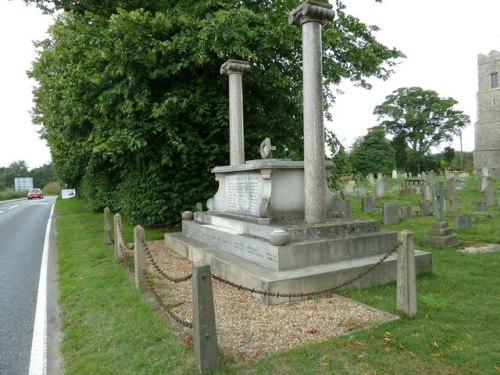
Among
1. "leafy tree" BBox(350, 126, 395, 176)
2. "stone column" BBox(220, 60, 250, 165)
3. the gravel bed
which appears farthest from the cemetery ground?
"leafy tree" BBox(350, 126, 395, 176)

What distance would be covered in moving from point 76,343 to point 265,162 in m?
4.26

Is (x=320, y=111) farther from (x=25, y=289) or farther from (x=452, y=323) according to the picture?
(x=25, y=289)

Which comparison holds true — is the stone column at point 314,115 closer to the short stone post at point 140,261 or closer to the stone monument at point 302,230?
the stone monument at point 302,230

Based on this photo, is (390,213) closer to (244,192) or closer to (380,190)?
(244,192)

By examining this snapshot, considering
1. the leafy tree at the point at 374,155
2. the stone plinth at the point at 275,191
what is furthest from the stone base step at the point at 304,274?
the leafy tree at the point at 374,155

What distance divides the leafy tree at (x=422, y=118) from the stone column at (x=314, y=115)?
55.5 m

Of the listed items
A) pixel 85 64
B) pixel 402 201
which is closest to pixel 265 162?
pixel 85 64

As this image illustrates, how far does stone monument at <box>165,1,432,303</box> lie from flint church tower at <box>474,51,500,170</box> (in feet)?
182

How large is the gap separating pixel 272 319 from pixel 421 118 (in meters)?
61.3

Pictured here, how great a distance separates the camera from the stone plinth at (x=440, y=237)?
9281mm

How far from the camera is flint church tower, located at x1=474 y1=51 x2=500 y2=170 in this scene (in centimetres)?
5300

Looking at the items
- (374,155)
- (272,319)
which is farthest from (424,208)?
(374,155)

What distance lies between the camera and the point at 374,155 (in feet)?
163

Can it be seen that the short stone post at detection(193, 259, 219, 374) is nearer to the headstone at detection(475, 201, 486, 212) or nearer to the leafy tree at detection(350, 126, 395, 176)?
the headstone at detection(475, 201, 486, 212)
